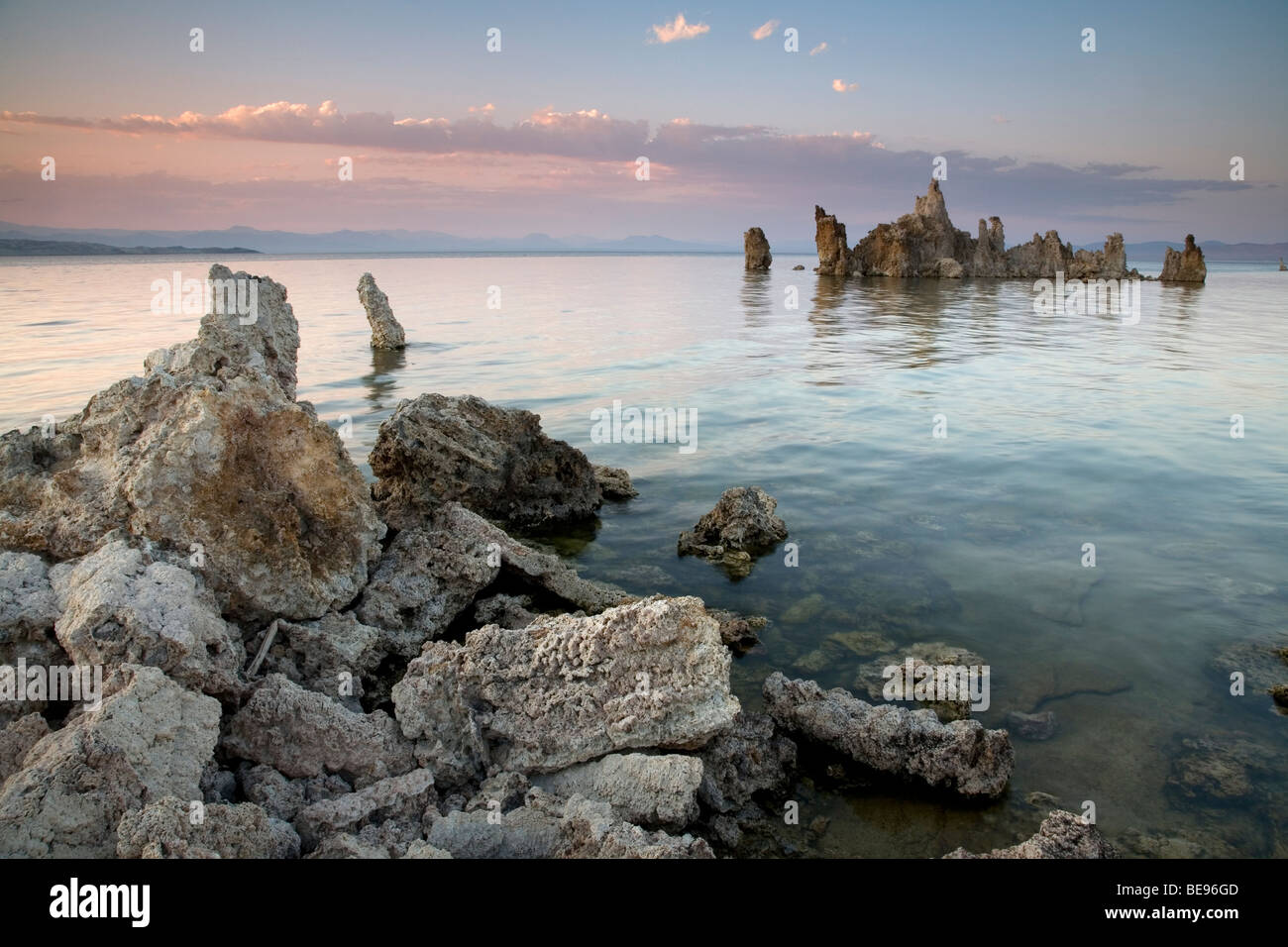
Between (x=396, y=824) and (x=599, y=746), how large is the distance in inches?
50.4

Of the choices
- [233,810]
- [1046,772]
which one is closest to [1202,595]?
[1046,772]

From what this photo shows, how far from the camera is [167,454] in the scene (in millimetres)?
6348

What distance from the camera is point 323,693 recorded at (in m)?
5.69

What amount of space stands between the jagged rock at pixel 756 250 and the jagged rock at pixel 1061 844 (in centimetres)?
10400

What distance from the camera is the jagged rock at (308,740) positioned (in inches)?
196

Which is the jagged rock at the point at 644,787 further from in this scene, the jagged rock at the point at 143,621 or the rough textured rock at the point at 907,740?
the jagged rock at the point at 143,621

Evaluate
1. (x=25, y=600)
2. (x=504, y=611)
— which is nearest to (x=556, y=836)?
(x=504, y=611)

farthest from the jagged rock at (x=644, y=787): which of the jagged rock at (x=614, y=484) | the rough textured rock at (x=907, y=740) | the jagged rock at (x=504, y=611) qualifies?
the jagged rock at (x=614, y=484)

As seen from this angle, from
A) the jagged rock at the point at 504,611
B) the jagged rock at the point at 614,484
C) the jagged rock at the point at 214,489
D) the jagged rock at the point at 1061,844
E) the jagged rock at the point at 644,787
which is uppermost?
the jagged rock at the point at 214,489

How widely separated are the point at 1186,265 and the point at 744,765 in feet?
330

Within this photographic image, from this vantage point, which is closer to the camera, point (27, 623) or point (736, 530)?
point (27, 623)

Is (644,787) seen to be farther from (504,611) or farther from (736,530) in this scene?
(736,530)

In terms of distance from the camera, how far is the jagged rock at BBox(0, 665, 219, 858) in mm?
3951

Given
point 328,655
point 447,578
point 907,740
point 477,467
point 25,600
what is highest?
point 477,467
